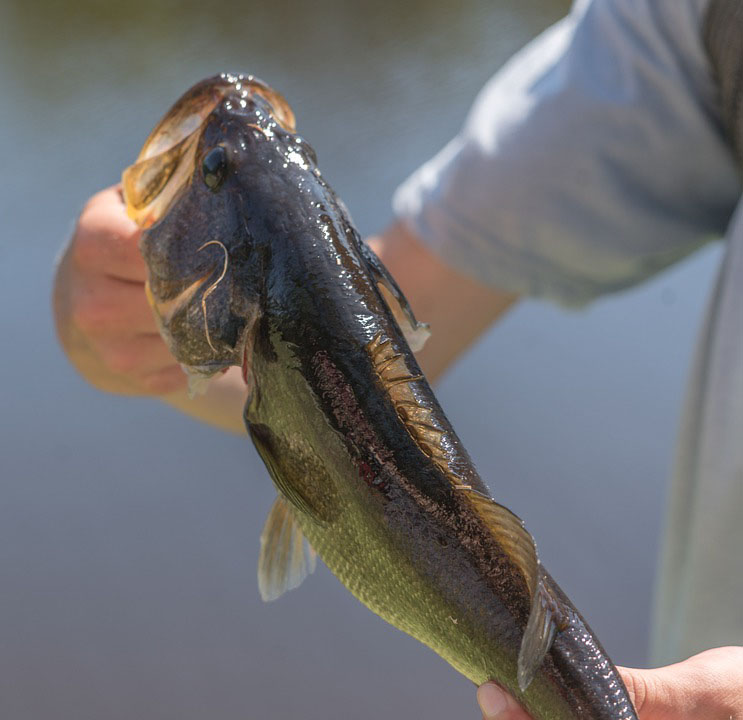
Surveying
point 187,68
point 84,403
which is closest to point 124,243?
point 84,403

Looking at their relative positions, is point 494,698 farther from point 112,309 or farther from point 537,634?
point 112,309

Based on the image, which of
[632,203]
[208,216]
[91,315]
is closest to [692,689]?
[208,216]

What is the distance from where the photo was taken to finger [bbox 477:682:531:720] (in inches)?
17.3

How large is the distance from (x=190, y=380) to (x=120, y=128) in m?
1.86

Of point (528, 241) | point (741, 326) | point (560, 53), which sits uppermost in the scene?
point (560, 53)

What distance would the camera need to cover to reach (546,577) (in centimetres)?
43

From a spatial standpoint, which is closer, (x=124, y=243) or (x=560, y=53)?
(x=124, y=243)

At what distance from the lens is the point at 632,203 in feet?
3.52

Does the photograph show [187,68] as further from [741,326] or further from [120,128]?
[741,326]

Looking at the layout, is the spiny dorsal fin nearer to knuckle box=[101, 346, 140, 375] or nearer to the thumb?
the thumb

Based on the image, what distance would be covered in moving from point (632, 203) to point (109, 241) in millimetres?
621

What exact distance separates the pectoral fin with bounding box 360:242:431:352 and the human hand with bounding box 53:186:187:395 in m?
0.25

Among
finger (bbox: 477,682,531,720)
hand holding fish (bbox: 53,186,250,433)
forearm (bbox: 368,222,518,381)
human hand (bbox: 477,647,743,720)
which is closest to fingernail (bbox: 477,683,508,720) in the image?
finger (bbox: 477,682,531,720)

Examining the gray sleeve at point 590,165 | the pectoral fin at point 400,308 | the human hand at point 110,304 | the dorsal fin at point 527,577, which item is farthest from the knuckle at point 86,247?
the gray sleeve at point 590,165
